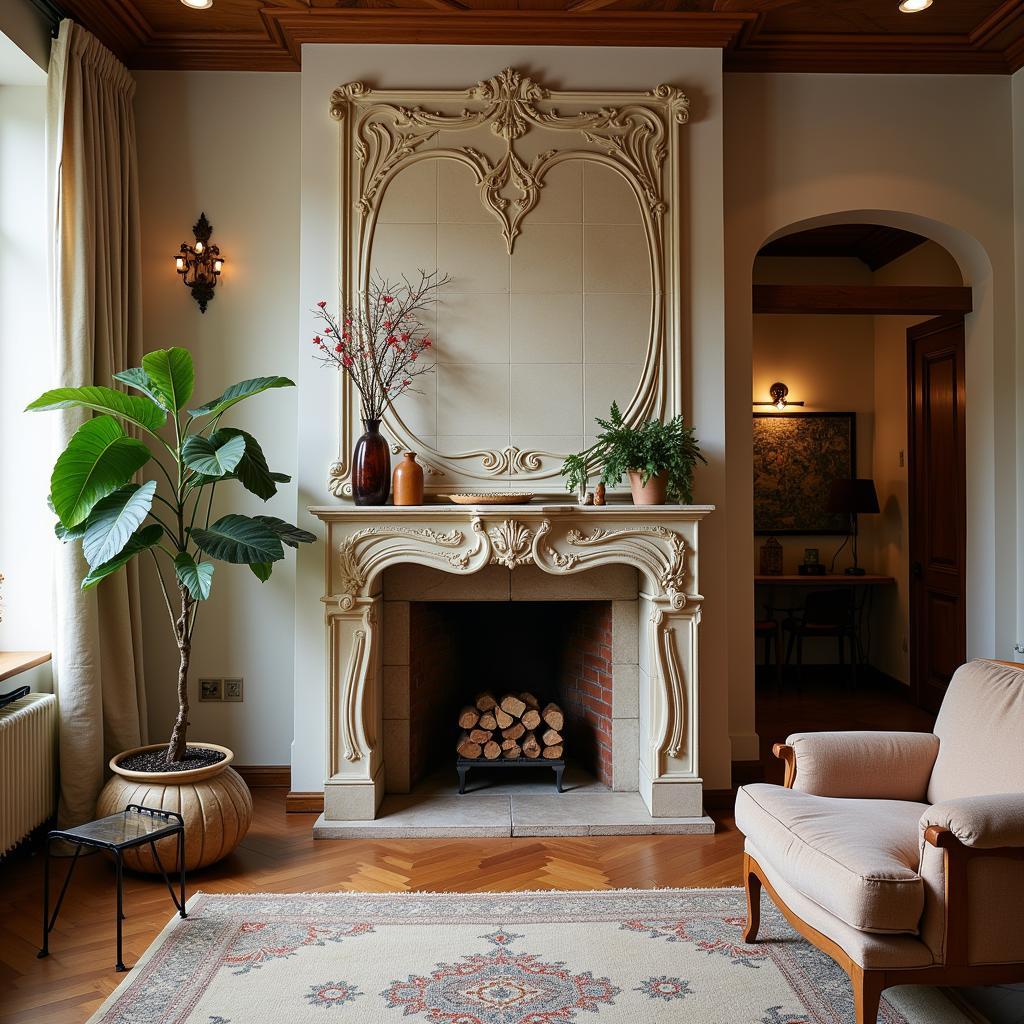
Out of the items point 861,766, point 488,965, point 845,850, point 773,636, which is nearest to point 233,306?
point 488,965

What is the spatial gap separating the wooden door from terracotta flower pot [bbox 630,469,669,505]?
86.3 inches

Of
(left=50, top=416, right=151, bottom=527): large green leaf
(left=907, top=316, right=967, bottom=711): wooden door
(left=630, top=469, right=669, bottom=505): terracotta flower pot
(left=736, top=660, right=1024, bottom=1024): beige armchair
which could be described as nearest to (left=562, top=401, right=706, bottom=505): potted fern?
(left=630, top=469, right=669, bottom=505): terracotta flower pot

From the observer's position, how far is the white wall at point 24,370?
3582 millimetres

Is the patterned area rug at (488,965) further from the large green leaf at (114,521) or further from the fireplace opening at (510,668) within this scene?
the large green leaf at (114,521)

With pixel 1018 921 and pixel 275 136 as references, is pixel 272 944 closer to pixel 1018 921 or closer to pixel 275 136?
pixel 1018 921

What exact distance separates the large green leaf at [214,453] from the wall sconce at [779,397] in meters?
4.66

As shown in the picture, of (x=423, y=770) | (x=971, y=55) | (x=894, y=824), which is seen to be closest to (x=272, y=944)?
(x=423, y=770)

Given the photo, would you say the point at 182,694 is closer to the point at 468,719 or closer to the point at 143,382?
the point at 143,382

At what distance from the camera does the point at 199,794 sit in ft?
10.6

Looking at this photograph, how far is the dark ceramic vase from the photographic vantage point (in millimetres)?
3729

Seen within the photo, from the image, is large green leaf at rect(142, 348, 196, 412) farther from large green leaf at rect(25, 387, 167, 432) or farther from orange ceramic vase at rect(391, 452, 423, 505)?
orange ceramic vase at rect(391, 452, 423, 505)

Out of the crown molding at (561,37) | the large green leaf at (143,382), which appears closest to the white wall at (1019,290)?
the crown molding at (561,37)

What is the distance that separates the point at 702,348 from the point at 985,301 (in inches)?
61.9

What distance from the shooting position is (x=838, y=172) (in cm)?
427
